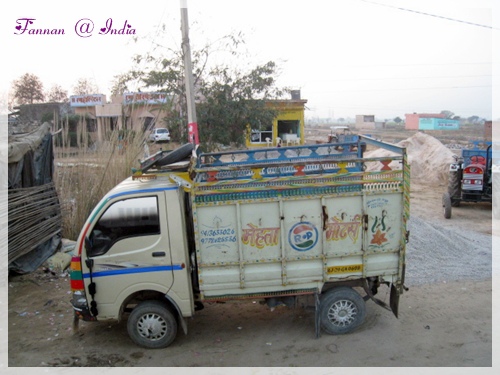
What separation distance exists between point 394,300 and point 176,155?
334 cm

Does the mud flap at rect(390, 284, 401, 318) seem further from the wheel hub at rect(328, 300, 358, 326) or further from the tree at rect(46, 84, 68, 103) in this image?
the tree at rect(46, 84, 68, 103)

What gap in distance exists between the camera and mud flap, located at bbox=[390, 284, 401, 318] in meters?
5.28

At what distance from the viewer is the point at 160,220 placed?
4.99 m

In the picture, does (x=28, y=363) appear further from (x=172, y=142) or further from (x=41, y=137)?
(x=172, y=142)

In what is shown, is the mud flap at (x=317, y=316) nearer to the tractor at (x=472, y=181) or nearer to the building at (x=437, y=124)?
the tractor at (x=472, y=181)

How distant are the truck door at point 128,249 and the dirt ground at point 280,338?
839 mm

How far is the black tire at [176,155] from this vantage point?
550cm

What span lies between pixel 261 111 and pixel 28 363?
31.7 ft

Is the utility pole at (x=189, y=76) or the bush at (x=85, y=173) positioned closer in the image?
the bush at (x=85, y=173)

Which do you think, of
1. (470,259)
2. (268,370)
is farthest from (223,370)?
(470,259)

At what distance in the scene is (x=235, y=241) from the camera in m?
5.02

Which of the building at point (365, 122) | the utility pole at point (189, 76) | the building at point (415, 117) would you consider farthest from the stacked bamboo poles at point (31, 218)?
the building at point (415, 117)

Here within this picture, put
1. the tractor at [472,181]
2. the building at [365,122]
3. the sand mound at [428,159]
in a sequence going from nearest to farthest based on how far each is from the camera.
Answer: the tractor at [472,181] < the sand mound at [428,159] < the building at [365,122]

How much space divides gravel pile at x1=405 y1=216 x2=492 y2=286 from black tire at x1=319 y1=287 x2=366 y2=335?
1984mm
